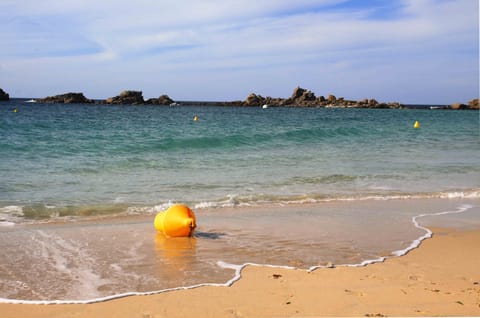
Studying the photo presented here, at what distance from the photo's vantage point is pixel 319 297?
4531mm

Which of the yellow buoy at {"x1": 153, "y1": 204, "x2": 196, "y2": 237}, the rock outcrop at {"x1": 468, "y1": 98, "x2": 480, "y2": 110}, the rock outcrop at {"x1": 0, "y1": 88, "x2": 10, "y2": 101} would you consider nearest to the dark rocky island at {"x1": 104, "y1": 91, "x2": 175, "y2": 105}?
the rock outcrop at {"x1": 0, "y1": 88, "x2": 10, "y2": 101}

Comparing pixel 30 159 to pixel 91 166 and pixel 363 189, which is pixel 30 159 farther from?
pixel 363 189

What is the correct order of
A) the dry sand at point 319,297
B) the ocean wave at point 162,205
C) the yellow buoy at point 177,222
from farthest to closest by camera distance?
the ocean wave at point 162,205, the yellow buoy at point 177,222, the dry sand at point 319,297

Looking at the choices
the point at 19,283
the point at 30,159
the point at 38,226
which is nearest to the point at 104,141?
the point at 30,159

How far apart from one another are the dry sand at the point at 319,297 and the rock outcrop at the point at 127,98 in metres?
90.9

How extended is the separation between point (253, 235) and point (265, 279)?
197 centimetres

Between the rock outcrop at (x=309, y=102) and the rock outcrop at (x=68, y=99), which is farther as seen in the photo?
the rock outcrop at (x=309, y=102)

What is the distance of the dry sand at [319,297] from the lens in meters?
4.18

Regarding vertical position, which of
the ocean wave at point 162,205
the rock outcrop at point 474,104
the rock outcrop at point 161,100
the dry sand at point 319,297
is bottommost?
the dry sand at point 319,297

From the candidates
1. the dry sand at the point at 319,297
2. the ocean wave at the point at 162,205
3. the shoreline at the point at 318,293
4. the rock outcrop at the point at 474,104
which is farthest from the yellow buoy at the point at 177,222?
the rock outcrop at the point at 474,104

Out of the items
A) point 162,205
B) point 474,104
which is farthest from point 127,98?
point 162,205

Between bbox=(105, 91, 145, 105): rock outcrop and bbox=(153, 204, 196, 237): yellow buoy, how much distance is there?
3497 inches

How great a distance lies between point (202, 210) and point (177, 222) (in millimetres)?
2265

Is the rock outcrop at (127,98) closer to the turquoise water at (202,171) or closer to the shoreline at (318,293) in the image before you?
the turquoise water at (202,171)
